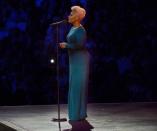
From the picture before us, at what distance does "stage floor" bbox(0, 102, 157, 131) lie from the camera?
8.50 metres

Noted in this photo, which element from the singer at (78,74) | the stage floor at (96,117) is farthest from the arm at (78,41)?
the stage floor at (96,117)

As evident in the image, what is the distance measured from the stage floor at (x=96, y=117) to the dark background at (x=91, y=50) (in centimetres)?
Result: 193

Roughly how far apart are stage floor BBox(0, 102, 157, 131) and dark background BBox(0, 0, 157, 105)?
193cm

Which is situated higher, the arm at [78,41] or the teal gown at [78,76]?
the arm at [78,41]

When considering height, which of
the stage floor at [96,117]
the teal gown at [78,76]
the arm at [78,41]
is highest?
the arm at [78,41]

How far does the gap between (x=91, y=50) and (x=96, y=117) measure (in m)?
4.01

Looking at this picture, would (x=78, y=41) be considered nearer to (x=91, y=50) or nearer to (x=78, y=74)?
(x=78, y=74)

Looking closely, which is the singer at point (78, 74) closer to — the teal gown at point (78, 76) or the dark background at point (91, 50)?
the teal gown at point (78, 76)

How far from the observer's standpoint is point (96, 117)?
32.1 feet

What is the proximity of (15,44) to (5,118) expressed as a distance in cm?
382

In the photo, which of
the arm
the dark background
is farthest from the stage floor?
the dark background

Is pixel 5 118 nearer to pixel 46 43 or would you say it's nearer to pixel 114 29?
pixel 46 43

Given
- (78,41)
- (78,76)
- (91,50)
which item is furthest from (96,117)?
(91,50)

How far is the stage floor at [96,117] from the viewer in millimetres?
8500
